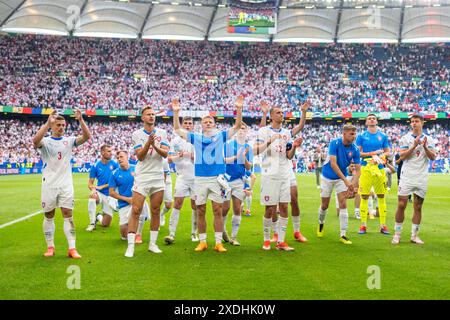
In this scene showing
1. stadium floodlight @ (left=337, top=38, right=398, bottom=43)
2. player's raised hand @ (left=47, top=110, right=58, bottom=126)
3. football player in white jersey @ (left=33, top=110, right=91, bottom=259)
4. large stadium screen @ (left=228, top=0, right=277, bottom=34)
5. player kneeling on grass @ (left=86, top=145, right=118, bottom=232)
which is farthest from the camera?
stadium floodlight @ (left=337, top=38, right=398, bottom=43)

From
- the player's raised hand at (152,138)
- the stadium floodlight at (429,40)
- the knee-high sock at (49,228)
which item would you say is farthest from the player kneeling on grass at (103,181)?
the stadium floodlight at (429,40)

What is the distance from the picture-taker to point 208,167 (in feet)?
26.4

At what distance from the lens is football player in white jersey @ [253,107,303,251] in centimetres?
791

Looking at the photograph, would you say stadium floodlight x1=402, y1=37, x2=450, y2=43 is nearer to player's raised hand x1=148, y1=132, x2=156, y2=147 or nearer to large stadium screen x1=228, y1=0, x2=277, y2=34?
large stadium screen x1=228, y1=0, x2=277, y2=34

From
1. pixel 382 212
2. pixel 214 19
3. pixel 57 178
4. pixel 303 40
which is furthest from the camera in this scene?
pixel 303 40

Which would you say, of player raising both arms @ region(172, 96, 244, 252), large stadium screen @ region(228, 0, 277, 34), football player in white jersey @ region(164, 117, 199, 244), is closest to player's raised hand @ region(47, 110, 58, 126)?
player raising both arms @ region(172, 96, 244, 252)

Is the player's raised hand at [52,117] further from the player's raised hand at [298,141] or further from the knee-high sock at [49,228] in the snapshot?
the player's raised hand at [298,141]

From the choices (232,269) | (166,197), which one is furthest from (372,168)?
(232,269)

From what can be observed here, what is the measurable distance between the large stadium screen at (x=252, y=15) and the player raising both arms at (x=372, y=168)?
3654cm

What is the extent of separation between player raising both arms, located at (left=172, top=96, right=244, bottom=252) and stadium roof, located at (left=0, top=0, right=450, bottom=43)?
4182cm

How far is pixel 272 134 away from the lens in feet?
26.2

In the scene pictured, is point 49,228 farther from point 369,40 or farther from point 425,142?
point 369,40

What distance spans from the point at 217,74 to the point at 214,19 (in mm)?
7664
